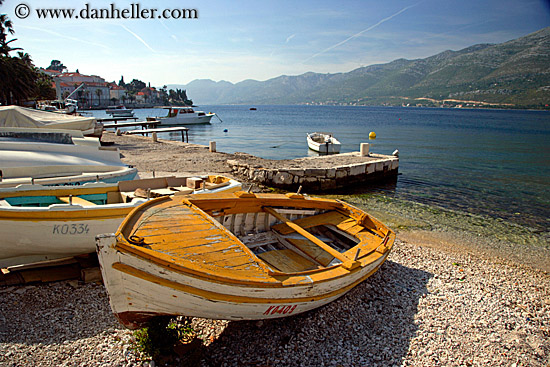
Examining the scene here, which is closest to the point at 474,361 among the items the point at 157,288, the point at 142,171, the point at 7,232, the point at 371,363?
the point at 371,363

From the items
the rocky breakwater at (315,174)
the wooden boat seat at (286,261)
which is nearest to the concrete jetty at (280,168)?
the rocky breakwater at (315,174)

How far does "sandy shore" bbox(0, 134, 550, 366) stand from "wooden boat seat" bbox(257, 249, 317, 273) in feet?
2.50

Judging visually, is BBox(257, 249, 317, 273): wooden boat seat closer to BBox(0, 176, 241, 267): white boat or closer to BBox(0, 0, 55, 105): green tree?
BBox(0, 176, 241, 267): white boat

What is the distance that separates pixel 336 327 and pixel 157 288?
2.83 metres

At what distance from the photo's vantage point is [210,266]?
12.8 feet

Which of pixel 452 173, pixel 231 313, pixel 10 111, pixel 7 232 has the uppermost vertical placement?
pixel 10 111

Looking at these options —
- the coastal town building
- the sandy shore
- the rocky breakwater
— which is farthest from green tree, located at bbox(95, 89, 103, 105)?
the sandy shore

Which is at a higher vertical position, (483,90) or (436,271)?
(483,90)

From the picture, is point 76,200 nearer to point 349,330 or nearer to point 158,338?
point 158,338

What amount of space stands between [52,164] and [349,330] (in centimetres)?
883

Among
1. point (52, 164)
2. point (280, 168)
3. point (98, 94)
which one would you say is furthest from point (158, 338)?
point (98, 94)

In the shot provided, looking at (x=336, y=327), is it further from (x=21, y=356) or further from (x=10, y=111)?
(x=10, y=111)

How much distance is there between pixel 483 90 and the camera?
587ft

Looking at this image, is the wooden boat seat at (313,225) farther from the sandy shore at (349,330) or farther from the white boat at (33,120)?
the white boat at (33,120)
